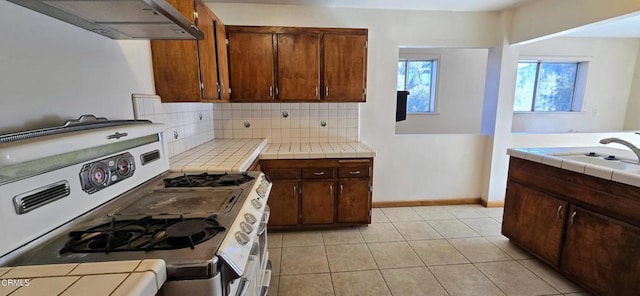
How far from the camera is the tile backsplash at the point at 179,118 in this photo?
1.80 meters

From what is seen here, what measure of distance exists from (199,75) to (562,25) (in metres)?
3.06

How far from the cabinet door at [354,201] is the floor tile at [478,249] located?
0.84 m

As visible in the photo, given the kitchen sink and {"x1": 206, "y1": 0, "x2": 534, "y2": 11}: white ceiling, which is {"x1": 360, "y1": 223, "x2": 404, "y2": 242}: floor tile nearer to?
the kitchen sink

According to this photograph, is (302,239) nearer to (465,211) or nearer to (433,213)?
(433,213)

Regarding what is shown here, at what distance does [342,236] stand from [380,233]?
1.26 feet

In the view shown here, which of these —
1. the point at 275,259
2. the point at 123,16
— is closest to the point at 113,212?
the point at 123,16

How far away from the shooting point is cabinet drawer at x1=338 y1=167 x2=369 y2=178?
2720 millimetres

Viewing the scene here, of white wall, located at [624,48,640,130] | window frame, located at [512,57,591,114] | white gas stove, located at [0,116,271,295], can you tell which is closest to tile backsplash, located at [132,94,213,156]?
white gas stove, located at [0,116,271,295]

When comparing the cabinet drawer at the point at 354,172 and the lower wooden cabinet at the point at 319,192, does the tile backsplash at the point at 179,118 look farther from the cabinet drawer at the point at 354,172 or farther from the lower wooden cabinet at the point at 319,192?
the cabinet drawer at the point at 354,172

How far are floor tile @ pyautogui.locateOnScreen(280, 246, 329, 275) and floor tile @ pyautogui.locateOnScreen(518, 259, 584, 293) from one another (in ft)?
5.27

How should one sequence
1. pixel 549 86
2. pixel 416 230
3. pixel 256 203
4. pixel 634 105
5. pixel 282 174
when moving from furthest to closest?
pixel 549 86 < pixel 634 105 < pixel 416 230 < pixel 282 174 < pixel 256 203

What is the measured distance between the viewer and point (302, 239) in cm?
271

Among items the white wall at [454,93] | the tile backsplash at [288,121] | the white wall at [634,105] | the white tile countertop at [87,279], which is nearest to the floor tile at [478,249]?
the tile backsplash at [288,121]

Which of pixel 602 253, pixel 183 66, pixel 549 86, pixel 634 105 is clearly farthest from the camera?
pixel 549 86
